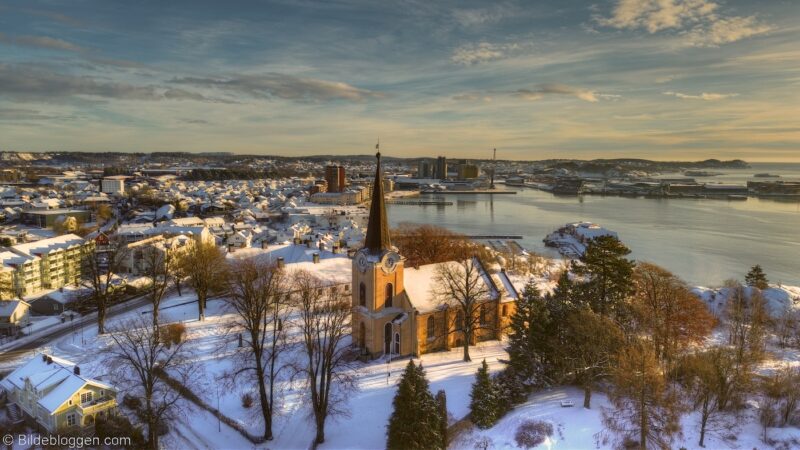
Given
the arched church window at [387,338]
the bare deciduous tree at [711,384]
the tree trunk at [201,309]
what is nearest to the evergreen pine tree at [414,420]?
the arched church window at [387,338]

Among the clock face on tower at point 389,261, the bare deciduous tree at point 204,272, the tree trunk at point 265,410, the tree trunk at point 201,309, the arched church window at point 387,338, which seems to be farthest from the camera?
the bare deciduous tree at point 204,272

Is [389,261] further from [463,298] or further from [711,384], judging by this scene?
[711,384]

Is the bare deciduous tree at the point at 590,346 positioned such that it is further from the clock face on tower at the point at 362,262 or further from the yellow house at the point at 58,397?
the yellow house at the point at 58,397

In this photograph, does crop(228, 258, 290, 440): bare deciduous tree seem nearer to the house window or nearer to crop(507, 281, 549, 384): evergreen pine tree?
the house window

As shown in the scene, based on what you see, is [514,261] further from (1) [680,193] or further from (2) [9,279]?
(1) [680,193]

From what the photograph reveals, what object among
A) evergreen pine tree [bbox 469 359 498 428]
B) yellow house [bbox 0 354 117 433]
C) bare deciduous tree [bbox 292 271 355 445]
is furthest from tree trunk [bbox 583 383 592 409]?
yellow house [bbox 0 354 117 433]

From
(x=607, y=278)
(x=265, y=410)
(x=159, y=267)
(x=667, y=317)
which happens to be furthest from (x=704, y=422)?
(x=159, y=267)

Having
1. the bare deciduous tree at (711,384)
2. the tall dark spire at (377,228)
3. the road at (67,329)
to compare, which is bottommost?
the road at (67,329)

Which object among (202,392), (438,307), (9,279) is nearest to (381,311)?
(438,307)
